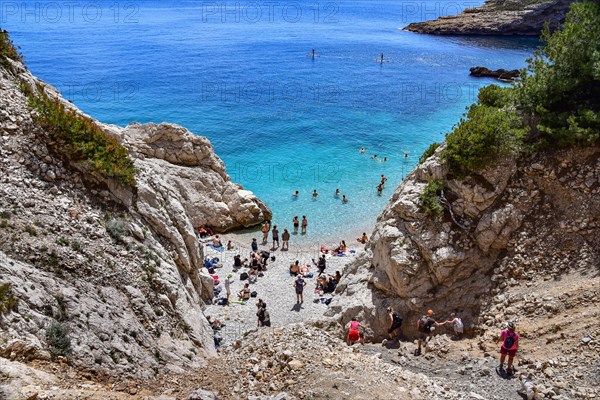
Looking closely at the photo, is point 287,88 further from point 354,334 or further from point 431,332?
point 431,332

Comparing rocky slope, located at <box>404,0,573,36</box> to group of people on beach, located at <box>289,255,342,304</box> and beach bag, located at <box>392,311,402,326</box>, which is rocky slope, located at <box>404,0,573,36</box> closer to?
group of people on beach, located at <box>289,255,342,304</box>

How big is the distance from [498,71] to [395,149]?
39.6 m

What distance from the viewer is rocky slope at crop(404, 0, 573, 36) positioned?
111250 mm

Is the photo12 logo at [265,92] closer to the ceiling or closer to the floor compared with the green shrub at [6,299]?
closer to the ceiling

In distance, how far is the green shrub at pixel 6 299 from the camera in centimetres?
1111

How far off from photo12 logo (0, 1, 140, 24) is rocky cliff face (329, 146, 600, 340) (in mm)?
135782

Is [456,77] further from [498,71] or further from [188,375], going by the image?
[188,375]

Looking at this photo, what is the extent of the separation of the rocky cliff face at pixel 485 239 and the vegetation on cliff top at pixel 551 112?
66 centimetres

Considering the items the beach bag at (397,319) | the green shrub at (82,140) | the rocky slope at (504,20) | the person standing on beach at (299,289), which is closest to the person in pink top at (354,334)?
the beach bag at (397,319)

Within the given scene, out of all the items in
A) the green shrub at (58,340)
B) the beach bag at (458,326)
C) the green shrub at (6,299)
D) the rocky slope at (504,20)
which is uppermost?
the rocky slope at (504,20)

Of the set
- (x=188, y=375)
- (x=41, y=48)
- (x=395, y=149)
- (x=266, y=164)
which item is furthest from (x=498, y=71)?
(x=41, y=48)

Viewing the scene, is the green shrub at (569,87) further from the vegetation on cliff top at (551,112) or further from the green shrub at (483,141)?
the green shrub at (483,141)

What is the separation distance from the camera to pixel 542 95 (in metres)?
20.4

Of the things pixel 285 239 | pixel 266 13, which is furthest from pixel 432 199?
pixel 266 13
